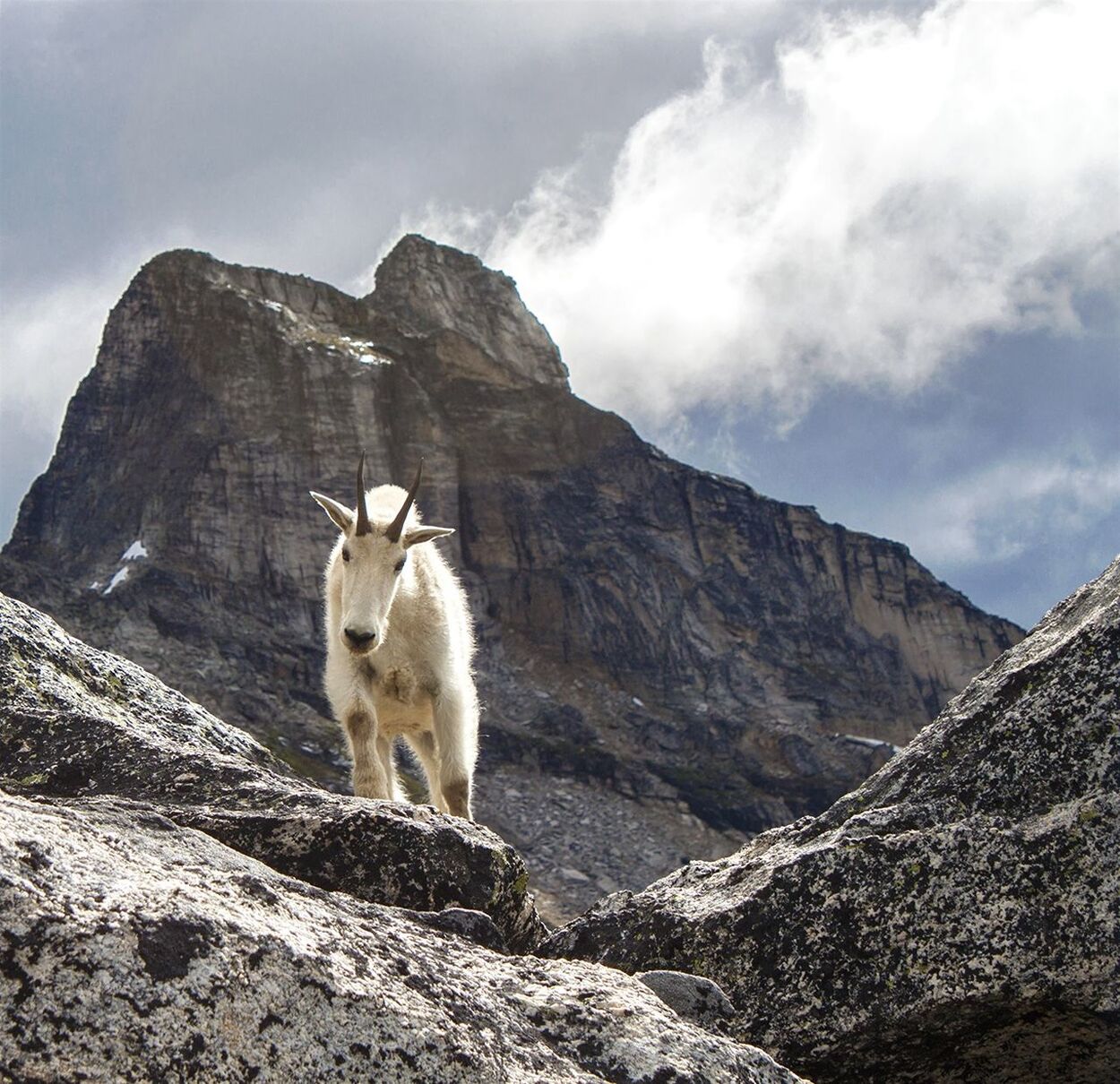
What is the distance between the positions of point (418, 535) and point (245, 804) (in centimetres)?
662

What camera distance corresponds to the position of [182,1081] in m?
3.69

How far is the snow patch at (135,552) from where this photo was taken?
17132 centimetres

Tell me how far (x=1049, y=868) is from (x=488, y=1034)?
10.2 feet

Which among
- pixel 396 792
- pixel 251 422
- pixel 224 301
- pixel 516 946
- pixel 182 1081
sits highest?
pixel 224 301

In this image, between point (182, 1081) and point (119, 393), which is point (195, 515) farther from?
point (182, 1081)

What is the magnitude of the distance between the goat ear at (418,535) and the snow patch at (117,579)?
512 ft

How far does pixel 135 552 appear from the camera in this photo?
568 feet

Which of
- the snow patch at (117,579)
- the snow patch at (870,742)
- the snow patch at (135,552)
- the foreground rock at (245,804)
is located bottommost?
the foreground rock at (245,804)

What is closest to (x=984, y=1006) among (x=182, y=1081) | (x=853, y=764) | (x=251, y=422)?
(x=182, y=1081)

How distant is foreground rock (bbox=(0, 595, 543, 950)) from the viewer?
6.25 m

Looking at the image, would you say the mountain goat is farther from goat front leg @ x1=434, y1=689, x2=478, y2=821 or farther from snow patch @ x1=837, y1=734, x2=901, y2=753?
snow patch @ x1=837, y1=734, x2=901, y2=753

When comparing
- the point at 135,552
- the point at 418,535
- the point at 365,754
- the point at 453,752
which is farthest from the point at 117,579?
the point at 365,754

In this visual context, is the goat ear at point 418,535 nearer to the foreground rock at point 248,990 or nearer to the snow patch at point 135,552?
the foreground rock at point 248,990

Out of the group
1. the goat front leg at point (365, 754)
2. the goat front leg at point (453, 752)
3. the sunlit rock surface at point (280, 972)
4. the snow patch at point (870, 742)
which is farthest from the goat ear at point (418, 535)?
the snow patch at point (870, 742)
